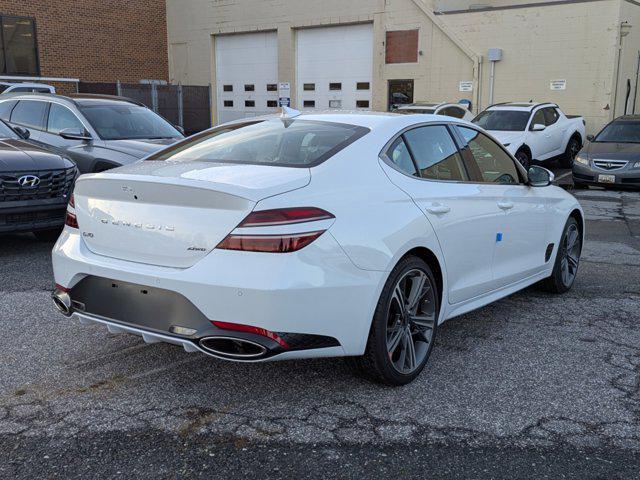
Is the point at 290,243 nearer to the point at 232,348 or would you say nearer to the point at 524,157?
the point at 232,348

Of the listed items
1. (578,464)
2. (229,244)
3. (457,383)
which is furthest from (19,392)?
(578,464)

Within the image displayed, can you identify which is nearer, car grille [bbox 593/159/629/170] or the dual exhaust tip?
the dual exhaust tip

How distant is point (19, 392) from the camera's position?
3795mm

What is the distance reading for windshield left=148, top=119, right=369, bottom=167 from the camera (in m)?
3.89

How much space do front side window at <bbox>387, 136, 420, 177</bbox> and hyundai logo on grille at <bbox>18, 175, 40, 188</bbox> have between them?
15.0 feet

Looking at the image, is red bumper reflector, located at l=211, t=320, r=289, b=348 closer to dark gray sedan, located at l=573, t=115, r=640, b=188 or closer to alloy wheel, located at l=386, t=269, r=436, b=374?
alloy wheel, located at l=386, t=269, r=436, b=374

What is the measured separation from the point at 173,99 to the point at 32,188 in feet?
53.3

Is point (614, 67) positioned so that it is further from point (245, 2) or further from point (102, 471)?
point (102, 471)

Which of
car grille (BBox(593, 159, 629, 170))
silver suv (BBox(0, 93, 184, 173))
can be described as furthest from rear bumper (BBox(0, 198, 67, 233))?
car grille (BBox(593, 159, 629, 170))

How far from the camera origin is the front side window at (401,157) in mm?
4070

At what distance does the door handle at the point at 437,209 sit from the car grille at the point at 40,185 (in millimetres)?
4792

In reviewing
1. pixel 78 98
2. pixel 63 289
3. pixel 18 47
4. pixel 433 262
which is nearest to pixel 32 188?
pixel 78 98

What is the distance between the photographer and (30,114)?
10.1m

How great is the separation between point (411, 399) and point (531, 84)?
1823cm
